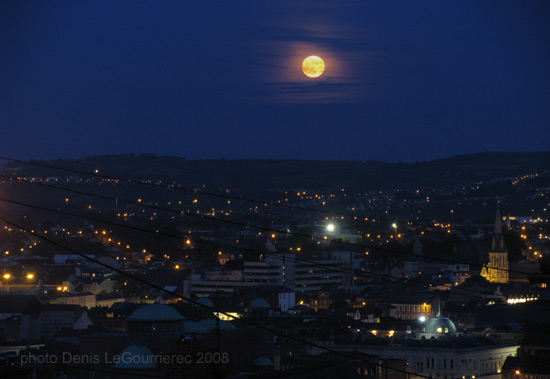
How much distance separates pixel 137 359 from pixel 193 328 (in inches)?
592

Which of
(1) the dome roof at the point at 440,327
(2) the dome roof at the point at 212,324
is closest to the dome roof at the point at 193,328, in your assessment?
(2) the dome roof at the point at 212,324

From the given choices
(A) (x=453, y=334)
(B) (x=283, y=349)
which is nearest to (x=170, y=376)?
(B) (x=283, y=349)

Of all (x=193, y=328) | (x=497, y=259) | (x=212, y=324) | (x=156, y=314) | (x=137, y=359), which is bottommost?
(x=137, y=359)

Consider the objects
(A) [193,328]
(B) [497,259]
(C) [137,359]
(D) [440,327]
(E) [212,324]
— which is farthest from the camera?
(B) [497,259]

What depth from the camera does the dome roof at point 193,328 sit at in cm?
6260

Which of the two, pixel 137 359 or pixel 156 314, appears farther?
pixel 156 314

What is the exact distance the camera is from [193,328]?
64000mm

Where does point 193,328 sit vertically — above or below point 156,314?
below

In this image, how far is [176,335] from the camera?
60000 millimetres

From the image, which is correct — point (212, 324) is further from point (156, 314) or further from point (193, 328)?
point (156, 314)

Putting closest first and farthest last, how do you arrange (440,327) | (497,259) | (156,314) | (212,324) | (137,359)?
(137,359)
(156,314)
(212,324)
(440,327)
(497,259)

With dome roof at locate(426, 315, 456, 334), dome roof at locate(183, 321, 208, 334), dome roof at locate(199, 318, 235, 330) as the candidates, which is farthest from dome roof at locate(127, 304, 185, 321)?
dome roof at locate(426, 315, 456, 334)

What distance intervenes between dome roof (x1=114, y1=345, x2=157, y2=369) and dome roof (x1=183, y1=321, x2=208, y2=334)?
11.9 m

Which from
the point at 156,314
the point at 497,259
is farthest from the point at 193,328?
the point at 497,259
